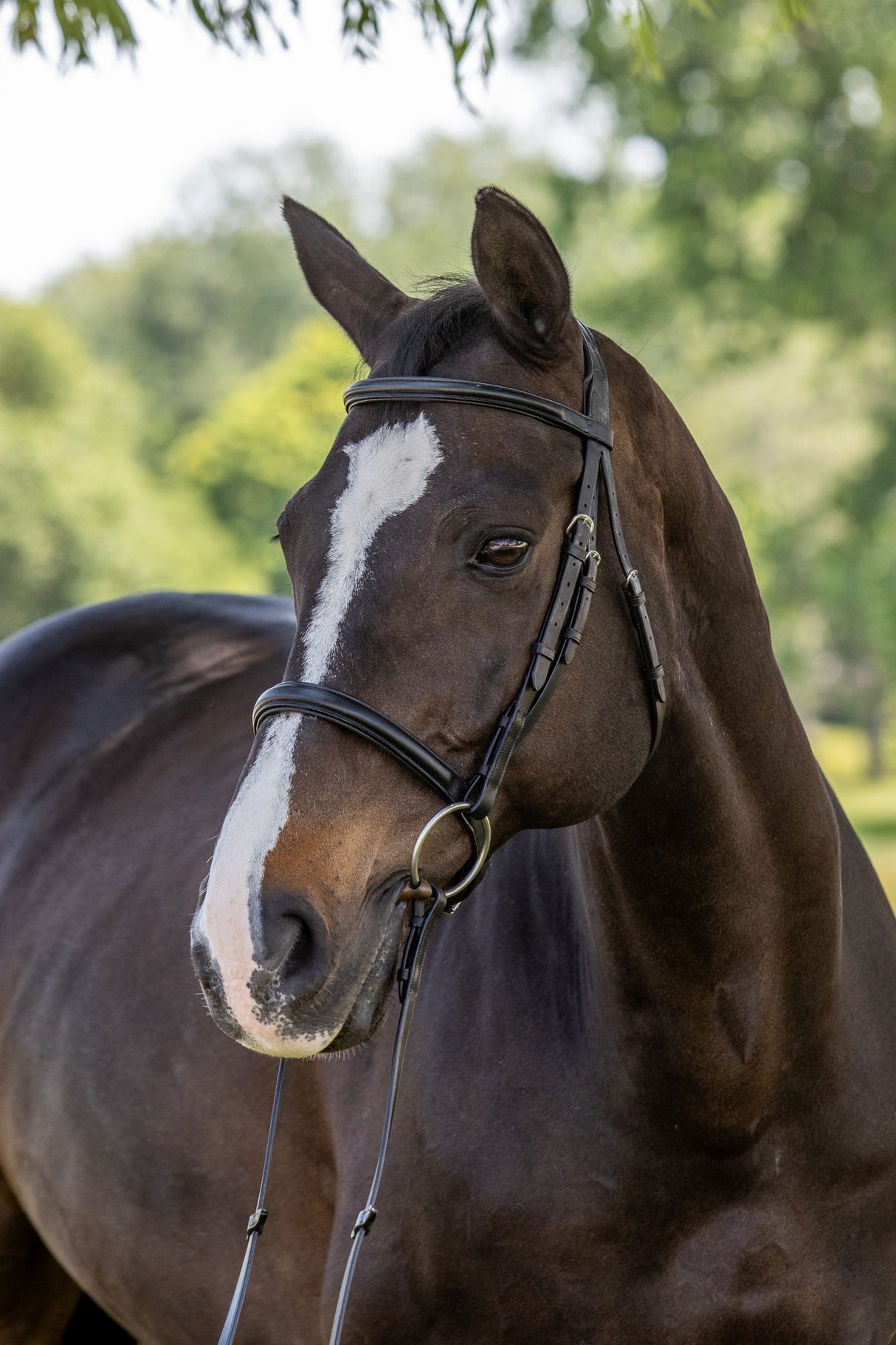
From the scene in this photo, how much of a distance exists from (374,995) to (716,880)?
0.69m

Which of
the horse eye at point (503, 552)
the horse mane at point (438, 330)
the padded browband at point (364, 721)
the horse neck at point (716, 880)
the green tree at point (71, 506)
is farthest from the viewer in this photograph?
the green tree at point (71, 506)

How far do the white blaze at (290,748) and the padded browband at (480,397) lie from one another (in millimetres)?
53

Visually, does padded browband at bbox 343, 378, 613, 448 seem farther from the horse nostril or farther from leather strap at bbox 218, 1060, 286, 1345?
leather strap at bbox 218, 1060, 286, 1345

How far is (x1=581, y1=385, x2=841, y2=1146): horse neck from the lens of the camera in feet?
7.07

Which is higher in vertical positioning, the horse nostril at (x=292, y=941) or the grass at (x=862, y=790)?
the grass at (x=862, y=790)

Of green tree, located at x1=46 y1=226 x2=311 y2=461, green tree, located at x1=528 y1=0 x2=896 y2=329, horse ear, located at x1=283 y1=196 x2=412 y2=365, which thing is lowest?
horse ear, located at x1=283 y1=196 x2=412 y2=365

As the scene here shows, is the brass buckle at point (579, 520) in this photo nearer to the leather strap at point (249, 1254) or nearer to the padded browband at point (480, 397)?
the padded browband at point (480, 397)

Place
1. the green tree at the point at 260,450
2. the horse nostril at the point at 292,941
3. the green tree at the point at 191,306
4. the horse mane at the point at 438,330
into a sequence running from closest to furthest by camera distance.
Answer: the horse nostril at the point at 292,941 < the horse mane at the point at 438,330 < the green tree at the point at 260,450 < the green tree at the point at 191,306

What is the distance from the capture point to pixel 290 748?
1746 millimetres

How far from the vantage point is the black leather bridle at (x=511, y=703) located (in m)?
1.78

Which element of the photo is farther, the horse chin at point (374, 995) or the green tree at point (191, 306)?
the green tree at point (191, 306)

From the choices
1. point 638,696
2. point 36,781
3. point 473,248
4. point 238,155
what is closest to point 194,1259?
point 36,781

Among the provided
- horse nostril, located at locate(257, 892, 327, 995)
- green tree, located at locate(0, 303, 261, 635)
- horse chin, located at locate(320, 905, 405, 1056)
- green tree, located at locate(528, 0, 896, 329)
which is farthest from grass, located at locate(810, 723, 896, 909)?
green tree, located at locate(0, 303, 261, 635)

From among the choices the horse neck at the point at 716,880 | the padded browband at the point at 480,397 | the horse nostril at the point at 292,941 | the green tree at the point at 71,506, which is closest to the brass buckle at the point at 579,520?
the padded browband at the point at 480,397
